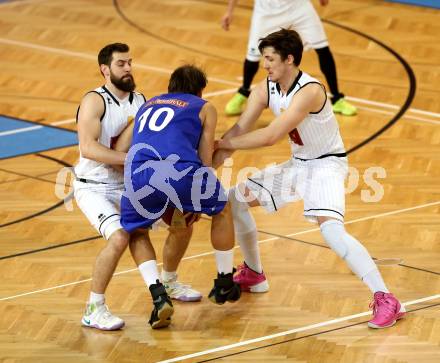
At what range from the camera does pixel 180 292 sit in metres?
7.63

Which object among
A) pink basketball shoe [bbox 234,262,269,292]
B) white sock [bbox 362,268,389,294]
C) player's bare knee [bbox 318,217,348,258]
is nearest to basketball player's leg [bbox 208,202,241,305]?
pink basketball shoe [bbox 234,262,269,292]

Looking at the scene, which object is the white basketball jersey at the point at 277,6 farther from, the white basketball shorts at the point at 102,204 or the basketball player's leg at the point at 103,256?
the basketball player's leg at the point at 103,256

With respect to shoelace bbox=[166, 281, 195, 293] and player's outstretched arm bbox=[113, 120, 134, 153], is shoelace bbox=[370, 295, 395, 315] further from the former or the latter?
player's outstretched arm bbox=[113, 120, 134, 153]

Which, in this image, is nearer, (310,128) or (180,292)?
(310,128)

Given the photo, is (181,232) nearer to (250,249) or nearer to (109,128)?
(250,249)

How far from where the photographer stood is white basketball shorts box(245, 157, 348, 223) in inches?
284

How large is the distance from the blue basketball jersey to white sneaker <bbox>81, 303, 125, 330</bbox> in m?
0.97

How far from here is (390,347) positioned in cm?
683

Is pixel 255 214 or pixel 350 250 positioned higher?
pixel 350 250

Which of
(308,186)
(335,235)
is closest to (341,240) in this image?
(335,235)

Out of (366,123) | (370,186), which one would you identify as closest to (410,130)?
(366,123)

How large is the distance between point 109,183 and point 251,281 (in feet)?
3.85

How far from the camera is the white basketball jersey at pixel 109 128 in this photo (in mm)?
7348

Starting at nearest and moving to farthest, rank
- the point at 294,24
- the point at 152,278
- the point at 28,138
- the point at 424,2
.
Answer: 1. the point at 152,278
2. the point at 28,138
3. the point at 294,24
4. the point at 424,2
